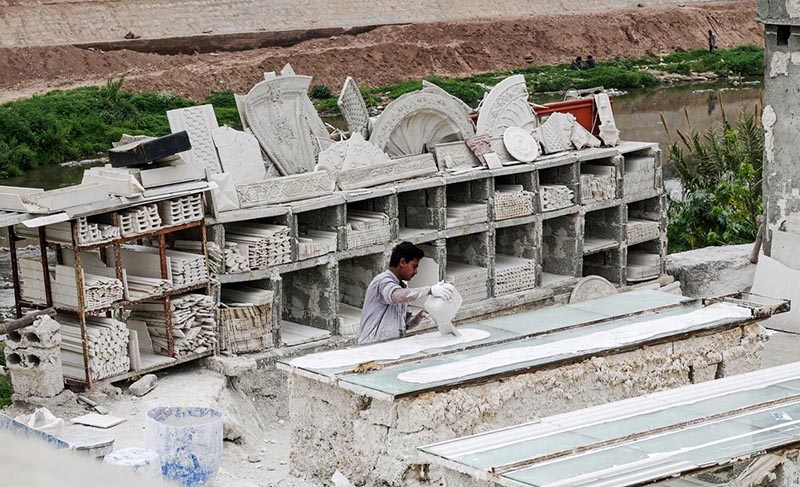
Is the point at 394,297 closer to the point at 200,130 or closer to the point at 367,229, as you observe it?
the point at 367,229

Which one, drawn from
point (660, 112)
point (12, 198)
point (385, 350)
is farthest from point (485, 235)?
point (660, 112)

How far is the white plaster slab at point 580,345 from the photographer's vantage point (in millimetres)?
6066

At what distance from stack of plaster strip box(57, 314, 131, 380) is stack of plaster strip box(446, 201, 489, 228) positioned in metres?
3.02

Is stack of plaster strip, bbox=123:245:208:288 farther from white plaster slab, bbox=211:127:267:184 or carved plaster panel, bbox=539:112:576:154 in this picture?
carved plaster panel, bbox=539:112:576:154

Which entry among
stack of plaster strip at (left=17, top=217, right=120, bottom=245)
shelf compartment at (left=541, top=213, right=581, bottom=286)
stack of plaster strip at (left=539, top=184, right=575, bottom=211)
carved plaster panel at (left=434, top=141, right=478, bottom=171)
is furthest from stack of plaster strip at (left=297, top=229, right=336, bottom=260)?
shelf compartment at (left=541, top=213, right=581, bottom=286)

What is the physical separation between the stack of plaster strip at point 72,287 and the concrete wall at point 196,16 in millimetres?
24013

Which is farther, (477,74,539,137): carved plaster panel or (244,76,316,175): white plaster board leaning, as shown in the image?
(477,74,539,137): carved plaster panel

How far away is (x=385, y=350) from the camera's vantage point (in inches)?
259

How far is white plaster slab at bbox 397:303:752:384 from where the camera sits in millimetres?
6066

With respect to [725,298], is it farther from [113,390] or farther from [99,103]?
[99,103]

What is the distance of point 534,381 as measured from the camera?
6.24 meters

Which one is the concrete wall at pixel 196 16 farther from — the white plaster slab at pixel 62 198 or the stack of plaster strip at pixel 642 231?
the white plaster slab at pixel 62 198

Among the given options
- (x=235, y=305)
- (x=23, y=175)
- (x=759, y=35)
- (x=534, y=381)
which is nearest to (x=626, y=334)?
(x=534, y=381)

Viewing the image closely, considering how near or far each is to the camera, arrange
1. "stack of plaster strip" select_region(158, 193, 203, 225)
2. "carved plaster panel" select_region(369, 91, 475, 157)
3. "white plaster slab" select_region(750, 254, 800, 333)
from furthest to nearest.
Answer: "white plaster slab" select_region(750, 254, 800, 333) < "carved plaster panel" select_region(369, 91, 475, 157) < "stack of plaster strip" select_region(158, 193, 203, 225)
